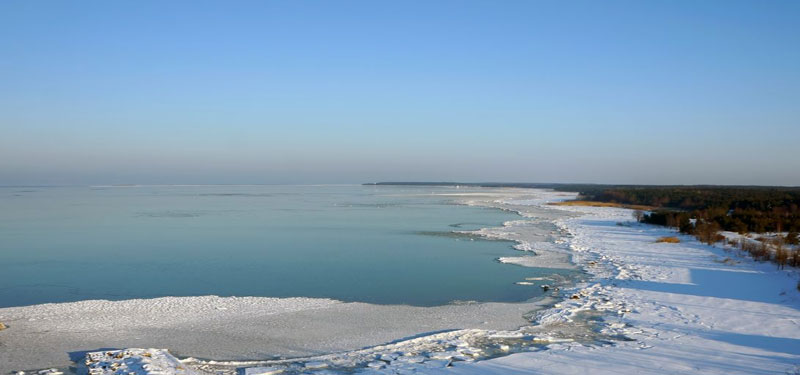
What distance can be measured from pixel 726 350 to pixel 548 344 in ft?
6.69

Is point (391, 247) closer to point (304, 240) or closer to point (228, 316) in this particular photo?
point (304, 240)

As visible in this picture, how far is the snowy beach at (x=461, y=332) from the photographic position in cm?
649

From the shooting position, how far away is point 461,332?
7781 millimetres

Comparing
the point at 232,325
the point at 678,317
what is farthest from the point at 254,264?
the point at 678,317

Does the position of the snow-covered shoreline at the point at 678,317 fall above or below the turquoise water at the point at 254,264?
above

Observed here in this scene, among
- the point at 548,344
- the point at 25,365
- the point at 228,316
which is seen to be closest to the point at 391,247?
the point at 228,316

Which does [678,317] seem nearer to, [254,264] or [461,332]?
[461,332]

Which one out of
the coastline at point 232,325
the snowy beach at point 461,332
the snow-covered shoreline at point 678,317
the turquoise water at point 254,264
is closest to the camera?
the snow-covered shoreline at point 678,317

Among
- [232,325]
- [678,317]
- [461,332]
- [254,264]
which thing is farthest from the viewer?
[254,264]

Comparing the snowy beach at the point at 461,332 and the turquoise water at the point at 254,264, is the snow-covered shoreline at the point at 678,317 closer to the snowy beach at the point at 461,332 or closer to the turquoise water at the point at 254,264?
the snowy beach at the point at 461,332

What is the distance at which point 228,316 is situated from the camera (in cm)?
880

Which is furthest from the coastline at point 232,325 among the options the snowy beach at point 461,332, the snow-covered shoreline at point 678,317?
the snow-covered shoreline at point 678,317

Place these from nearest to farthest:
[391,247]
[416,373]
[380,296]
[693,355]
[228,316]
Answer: [416,373], [693,355], [228,316], [380,296], [391,247]

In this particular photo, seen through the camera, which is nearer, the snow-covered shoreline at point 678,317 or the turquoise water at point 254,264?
the snow-covered shoreline at point 678,317
